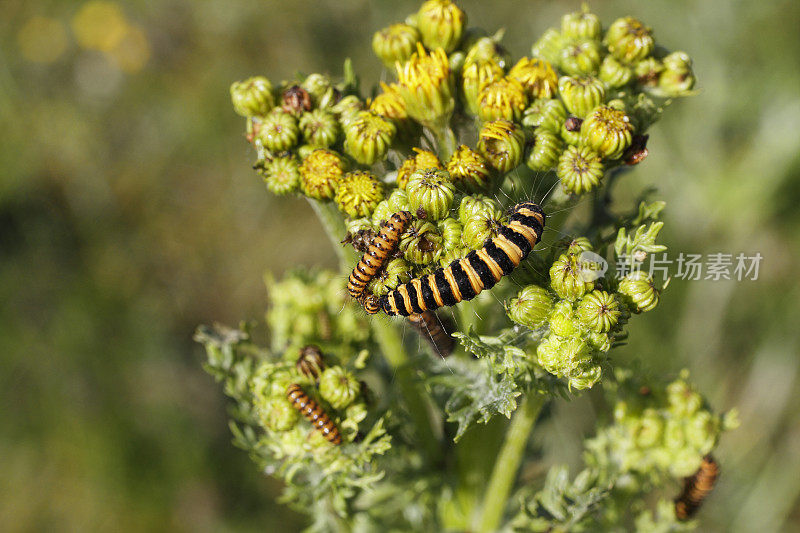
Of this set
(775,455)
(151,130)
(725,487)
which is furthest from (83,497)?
(775,455)

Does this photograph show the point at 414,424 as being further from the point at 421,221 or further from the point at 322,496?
the point at 421,221

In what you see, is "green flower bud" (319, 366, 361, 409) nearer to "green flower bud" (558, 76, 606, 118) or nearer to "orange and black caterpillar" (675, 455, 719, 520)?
"green flower bud" (558, 76, 606, 118)

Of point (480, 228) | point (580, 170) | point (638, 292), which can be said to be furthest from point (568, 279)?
point (580, 170)

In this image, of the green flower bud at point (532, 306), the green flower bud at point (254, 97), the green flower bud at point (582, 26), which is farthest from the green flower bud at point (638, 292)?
the green flower bud at point (254, 97)

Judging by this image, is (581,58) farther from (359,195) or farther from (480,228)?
(359,195)

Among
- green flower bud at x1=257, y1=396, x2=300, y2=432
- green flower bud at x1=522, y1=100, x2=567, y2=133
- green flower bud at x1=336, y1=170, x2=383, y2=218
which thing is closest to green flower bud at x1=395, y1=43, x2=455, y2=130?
green flower bud at x1=522, y1=100, x2=567, y2=133

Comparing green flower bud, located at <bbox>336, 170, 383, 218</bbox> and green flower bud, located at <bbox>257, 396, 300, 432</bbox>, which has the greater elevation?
green flower bud, located at <bbox>336, 170, 383, 218</bbox>

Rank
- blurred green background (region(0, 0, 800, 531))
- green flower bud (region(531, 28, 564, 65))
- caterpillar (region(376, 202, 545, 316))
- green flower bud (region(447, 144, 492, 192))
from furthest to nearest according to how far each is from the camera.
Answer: blurred green background (region(0, 0, 800, 531))
green flower bud (region(531, 28, 564, 65))
green flower bud (region(447, 144, 492, 192))
caterpillar (region(376, 202, 545, 316))

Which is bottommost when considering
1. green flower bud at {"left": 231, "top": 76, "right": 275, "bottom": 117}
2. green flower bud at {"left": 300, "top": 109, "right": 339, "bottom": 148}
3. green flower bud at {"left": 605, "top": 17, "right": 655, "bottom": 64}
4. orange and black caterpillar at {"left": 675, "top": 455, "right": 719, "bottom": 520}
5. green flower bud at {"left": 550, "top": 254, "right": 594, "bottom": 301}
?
orange and black caterpillar at {"left": 675, "top": 455, "right": 719, "bottom": 520}
